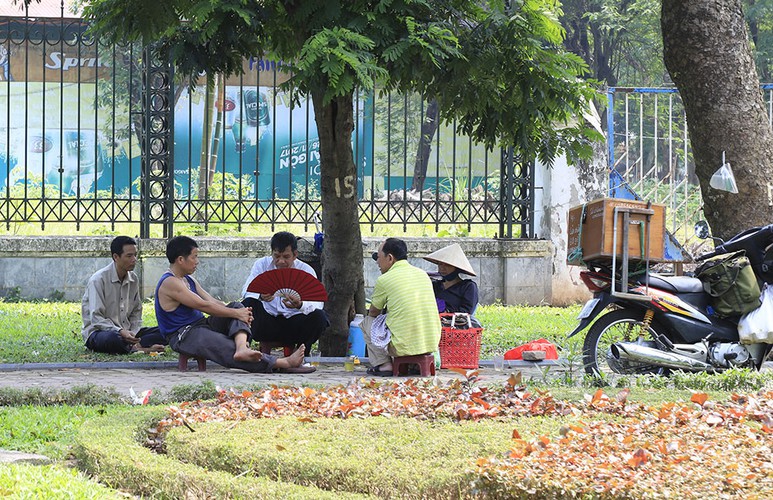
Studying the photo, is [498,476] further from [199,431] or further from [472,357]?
[472,357]

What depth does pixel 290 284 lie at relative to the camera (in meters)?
9.23

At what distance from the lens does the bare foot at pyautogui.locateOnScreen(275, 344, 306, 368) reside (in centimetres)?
894

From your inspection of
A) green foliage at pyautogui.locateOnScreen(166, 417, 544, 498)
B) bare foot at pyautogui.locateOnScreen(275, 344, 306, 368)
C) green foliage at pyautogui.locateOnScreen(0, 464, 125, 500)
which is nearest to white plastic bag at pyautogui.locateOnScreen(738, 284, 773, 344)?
green foliage at pyautogui.locateOnScreen(166, 417, 544, 498)

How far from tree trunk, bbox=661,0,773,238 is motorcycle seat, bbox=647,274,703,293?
1.31 metres

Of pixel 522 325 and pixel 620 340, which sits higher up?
pixel 620 340

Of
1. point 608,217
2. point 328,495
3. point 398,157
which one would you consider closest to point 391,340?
point 608,217

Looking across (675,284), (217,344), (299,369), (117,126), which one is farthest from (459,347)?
(117,126)

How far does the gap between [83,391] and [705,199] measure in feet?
19.3

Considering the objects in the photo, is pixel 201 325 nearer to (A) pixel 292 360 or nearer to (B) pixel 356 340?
(A) pixel 292 360

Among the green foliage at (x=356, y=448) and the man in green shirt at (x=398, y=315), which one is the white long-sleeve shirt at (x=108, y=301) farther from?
the green foliage at (x=356, y=448)

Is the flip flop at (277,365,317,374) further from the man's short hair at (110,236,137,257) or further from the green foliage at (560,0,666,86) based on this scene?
the green foliage at (560,0,666,86)

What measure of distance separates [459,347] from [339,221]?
1.59 metres

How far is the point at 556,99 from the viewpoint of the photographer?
907 centimetres

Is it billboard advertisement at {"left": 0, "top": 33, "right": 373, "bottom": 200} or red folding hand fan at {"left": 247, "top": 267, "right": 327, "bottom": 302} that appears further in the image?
billboard advertisement at {"left": 0, "top": 33, "right": 373, "bottom": 200}
